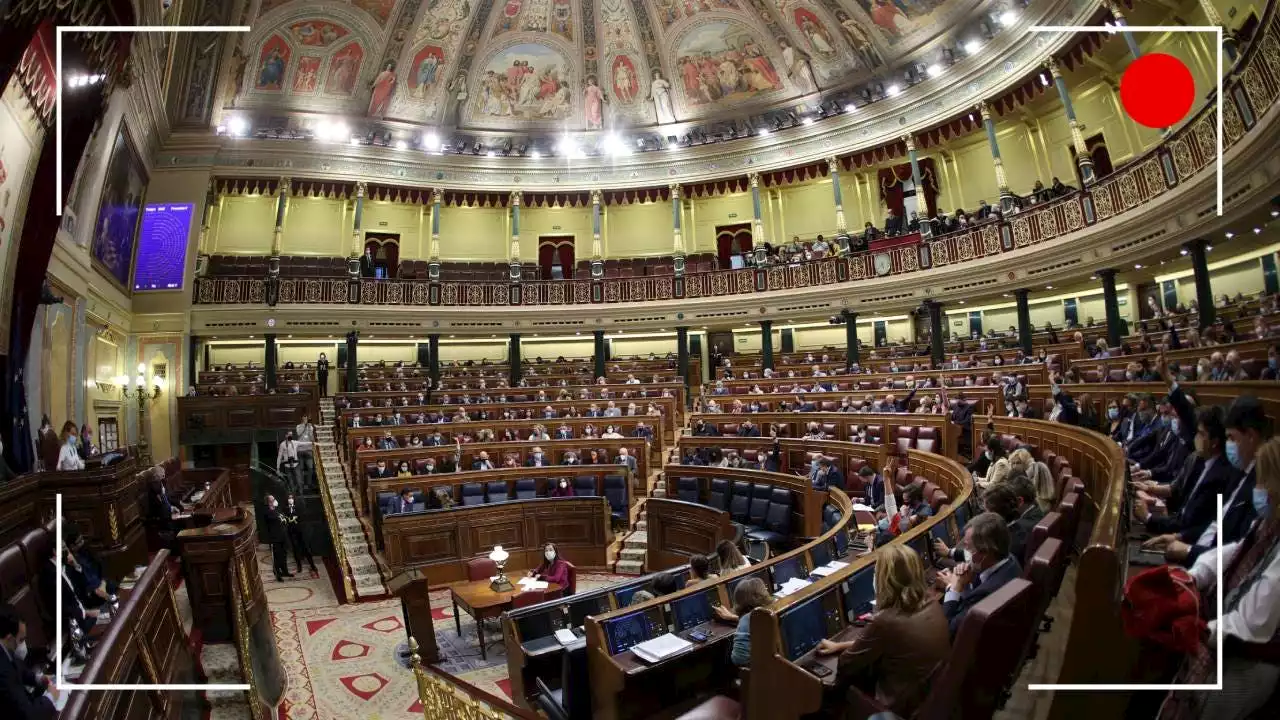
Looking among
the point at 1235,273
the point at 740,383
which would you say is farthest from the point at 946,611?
the point at 1235,273

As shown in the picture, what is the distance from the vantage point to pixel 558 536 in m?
10.2

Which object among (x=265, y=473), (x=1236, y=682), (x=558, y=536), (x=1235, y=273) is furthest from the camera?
(x=1235, y=273)

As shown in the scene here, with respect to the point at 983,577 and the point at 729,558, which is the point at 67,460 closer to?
the point at 729,558

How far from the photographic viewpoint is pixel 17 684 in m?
2.41

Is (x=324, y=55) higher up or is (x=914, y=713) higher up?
(x=324, y=55)

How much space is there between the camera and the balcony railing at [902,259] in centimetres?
835

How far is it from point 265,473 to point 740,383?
10744mm

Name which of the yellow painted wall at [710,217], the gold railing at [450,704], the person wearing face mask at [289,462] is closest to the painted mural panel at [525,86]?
the yellow painted wall at [710,217]

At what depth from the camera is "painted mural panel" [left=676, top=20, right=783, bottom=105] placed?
2059cm

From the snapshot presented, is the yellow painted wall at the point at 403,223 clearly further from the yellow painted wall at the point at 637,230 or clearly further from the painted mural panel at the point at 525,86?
the yellow painted wall at the point at 637,230

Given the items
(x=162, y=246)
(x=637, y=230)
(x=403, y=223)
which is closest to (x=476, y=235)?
(x=403, y=223)

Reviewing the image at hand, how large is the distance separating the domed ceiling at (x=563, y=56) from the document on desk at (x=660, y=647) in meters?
18.3

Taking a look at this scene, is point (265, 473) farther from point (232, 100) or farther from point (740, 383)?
point (232, 100)

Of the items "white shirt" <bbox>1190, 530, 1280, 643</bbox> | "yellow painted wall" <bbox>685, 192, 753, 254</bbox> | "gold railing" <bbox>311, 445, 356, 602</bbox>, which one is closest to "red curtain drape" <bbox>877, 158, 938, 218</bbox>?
"yellow painted wall" <bbox>685, 192, 753, 254</bbox>
